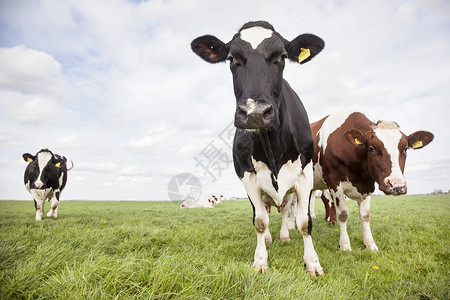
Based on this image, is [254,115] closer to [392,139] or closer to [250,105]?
[250,105]

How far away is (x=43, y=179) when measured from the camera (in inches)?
396

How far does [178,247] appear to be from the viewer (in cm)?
445

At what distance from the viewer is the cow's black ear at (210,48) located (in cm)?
402

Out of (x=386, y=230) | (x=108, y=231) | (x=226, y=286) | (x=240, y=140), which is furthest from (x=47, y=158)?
(x=386, y=230)

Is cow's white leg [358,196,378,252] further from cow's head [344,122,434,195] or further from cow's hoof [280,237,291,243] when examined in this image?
cow's hoof [280,237,291,243]

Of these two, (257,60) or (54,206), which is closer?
(257,60)

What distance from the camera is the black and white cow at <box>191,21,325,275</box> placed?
3.39 metres

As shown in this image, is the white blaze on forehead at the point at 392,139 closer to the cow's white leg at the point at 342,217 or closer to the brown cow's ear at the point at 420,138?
the brown cow's ear at the point at 420,138

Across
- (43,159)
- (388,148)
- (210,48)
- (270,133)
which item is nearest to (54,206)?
(43,159)

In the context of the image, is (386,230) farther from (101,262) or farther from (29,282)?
(29,282)

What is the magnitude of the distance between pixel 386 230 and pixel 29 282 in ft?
22.2

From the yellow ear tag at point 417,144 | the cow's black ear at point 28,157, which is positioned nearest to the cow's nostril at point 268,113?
the yellow ear tag at point 417,144

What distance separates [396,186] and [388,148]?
0.73 m

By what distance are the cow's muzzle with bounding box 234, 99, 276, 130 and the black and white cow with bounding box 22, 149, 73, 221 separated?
9.63m
